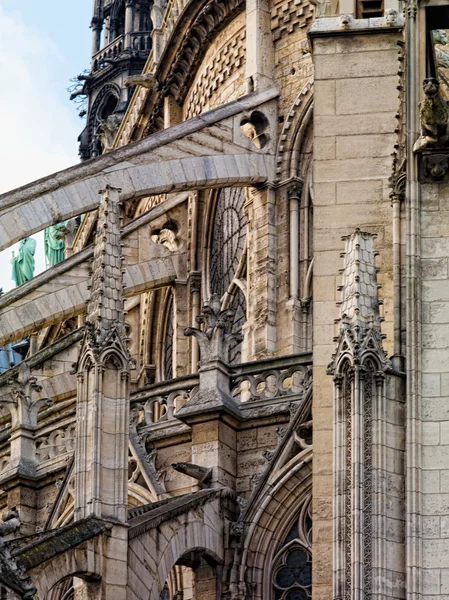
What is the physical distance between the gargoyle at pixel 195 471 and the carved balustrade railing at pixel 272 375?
1.14 meters

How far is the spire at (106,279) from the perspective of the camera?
23.7 meters

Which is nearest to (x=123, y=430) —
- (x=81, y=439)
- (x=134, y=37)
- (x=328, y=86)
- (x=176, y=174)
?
(x=81, y=439)

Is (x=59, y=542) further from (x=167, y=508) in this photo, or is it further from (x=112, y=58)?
(x=112, y=58)

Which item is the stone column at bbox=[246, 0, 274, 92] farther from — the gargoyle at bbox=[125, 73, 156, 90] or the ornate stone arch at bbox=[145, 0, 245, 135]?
the gargoyle at bbox=[125, 73, 156, 90]

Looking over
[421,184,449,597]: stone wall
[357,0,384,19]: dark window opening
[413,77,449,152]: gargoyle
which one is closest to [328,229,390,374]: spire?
[421,184,449,597]: stone wall

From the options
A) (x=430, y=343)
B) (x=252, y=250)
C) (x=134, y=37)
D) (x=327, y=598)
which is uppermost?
(x=134, y=37)

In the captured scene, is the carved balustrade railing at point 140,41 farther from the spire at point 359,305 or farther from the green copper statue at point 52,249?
the spire at point 359,305

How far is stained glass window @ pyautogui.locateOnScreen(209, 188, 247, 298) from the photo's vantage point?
33.0 meters

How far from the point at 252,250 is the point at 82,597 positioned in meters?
9.65

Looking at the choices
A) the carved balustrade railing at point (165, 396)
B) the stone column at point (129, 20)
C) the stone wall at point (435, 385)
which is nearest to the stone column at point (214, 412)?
the carved balustrade railing at point (165, 396)

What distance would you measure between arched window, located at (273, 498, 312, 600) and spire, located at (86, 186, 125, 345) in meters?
4.16

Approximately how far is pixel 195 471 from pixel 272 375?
1.90 m

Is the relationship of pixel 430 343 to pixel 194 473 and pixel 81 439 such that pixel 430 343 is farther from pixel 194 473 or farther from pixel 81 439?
pixel 194 473

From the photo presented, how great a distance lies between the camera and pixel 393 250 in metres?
20.3
